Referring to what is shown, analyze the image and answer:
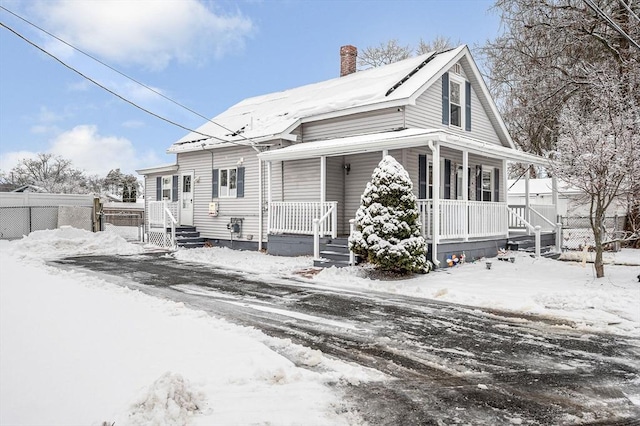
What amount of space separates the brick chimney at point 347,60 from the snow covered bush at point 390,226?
1109cm

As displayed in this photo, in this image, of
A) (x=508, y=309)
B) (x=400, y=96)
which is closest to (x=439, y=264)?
(x=508, y=309)

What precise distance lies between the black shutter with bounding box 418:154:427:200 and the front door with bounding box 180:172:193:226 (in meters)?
10.2

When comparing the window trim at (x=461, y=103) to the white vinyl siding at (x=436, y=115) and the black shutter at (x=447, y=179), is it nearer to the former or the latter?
the white vinyl siding at (x=436, y=115)

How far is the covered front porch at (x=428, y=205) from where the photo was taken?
11.7 metres

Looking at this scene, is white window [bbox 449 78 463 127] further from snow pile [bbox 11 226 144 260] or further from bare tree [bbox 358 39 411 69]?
bare tree [bbox 358 39 411 69]

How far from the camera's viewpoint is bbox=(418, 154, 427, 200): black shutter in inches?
571

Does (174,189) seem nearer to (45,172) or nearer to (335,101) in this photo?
(335,101)

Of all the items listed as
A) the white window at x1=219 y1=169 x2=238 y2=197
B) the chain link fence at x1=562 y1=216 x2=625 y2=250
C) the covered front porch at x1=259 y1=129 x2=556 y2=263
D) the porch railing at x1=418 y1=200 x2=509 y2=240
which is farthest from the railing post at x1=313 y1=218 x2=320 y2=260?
the chain link fence at x1=562 y1=216 x2=625 y2=250

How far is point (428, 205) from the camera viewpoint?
38.5 feet

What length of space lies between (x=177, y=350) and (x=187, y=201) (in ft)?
51.5

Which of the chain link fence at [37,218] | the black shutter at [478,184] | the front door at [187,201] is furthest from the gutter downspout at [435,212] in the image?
the chain link fence at [37,218]

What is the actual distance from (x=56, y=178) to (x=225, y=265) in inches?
2156

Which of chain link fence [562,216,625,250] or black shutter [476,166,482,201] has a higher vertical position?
black shutter [476,166,482,201]

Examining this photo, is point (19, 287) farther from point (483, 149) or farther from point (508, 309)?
point (483, 149)
